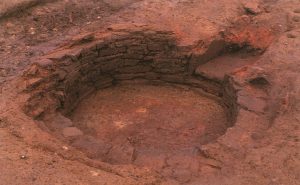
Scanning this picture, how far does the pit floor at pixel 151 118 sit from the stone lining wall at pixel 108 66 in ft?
0.56

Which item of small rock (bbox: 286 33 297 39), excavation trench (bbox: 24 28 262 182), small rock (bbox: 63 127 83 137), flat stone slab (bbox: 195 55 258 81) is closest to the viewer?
small rock (bbox: 63 127 83 137)

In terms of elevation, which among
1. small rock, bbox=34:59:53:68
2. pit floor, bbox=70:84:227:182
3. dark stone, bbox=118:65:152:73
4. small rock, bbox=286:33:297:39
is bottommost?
pit floor, bbox=70:84:227:182

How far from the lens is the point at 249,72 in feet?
16.7

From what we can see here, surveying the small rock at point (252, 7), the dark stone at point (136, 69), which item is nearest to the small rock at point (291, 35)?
the small rock at point (252, 7)

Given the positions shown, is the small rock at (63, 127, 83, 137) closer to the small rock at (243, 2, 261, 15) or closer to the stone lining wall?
the stone lining wall

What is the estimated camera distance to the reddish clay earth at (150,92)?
11.9 ft

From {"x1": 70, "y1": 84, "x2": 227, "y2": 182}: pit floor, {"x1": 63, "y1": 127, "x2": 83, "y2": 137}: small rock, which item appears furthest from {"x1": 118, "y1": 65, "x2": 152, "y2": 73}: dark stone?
{"x1": 63, "y1": 127, "x2": 83, "y2": 137}: small rock

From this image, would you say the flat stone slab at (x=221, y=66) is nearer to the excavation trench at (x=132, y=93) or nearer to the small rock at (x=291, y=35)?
the excavation trench at (x=132, y=93)

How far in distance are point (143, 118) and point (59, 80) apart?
4.20ft

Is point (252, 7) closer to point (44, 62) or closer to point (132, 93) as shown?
point (132, 93)

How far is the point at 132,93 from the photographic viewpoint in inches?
243

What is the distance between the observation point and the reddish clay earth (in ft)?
11.9

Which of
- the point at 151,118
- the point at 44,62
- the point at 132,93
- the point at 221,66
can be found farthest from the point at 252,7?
the point at 44,62

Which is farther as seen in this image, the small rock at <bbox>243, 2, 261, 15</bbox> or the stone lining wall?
the small rock at <bbox>243, 2, 261, 15</bbox>
